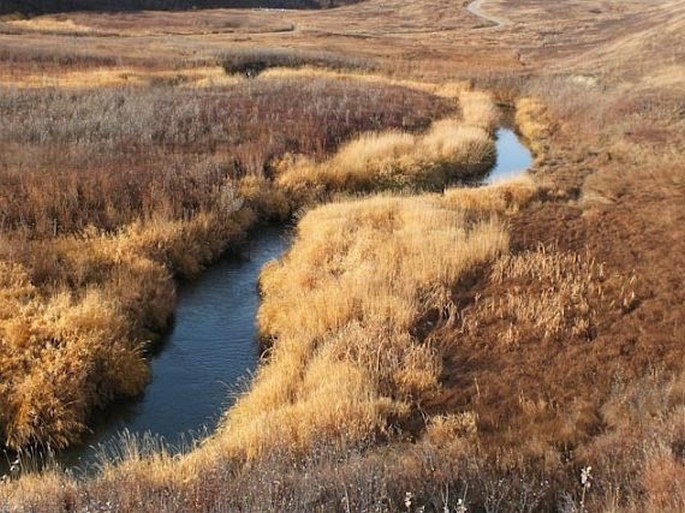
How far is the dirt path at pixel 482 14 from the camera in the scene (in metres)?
92.5

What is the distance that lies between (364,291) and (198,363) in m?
3.02

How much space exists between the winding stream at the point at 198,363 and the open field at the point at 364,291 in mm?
361

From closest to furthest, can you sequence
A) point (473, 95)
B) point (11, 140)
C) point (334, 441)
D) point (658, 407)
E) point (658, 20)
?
point (334, 441) → point (658, 407) → point (11, 140) → point (473, 95) → point (658, 20)

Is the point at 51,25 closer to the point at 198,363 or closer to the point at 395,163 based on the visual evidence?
the point at 395,163

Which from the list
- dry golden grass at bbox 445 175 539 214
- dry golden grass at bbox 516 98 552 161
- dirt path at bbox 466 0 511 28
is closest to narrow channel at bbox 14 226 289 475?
dry golden grass at bbox 445 175 539 214

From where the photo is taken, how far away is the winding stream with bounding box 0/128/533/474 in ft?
35.7

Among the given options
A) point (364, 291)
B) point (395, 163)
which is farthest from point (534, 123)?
point (364, 291)

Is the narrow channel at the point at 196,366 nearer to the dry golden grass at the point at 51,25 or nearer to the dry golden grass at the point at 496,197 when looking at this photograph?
the dry golden grass at the point at 496,197

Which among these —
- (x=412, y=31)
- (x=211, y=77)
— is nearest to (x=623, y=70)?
(x=211, y=77)

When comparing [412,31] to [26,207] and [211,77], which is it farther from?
[26,207]

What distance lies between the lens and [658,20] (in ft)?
198

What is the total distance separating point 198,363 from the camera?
12.9 meters

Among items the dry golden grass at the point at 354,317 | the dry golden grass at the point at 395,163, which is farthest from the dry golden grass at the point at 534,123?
the dry golden grass at the point at 354,317

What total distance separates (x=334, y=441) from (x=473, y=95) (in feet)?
107
